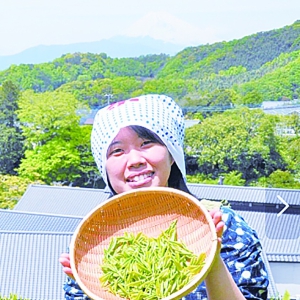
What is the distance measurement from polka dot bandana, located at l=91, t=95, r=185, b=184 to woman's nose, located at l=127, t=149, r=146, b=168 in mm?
42

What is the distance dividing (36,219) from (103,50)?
54.3 ft

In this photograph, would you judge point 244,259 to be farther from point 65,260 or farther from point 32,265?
point 32,265

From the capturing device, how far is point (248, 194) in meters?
7.16

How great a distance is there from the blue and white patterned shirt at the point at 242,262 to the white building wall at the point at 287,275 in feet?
15.2

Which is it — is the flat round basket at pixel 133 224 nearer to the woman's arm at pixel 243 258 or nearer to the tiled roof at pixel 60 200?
the woman's arm at pixel 243 258

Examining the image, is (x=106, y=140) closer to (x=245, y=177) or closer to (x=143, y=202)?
(x=143, y=202)

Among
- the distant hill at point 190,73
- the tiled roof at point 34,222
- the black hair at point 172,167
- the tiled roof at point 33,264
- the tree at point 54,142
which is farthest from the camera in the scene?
the distant hill at point 190,73

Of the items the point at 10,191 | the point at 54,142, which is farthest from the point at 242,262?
the point at 54,142

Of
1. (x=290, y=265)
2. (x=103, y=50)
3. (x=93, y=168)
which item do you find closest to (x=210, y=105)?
(x=93, y=168)

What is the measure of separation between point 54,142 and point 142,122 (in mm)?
12212

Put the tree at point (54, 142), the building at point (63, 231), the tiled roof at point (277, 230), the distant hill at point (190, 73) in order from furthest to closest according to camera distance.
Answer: the distant hill at point (190, 73), the tree at point (54, 142), the tiled roof at point (277, 230), the building at point (63, 231)

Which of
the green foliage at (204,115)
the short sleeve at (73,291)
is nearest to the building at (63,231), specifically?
the short sleeve at (73,291)

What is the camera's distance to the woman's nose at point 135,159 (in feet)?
2.51

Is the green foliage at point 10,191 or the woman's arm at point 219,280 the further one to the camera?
the green foliage at point 10,191
